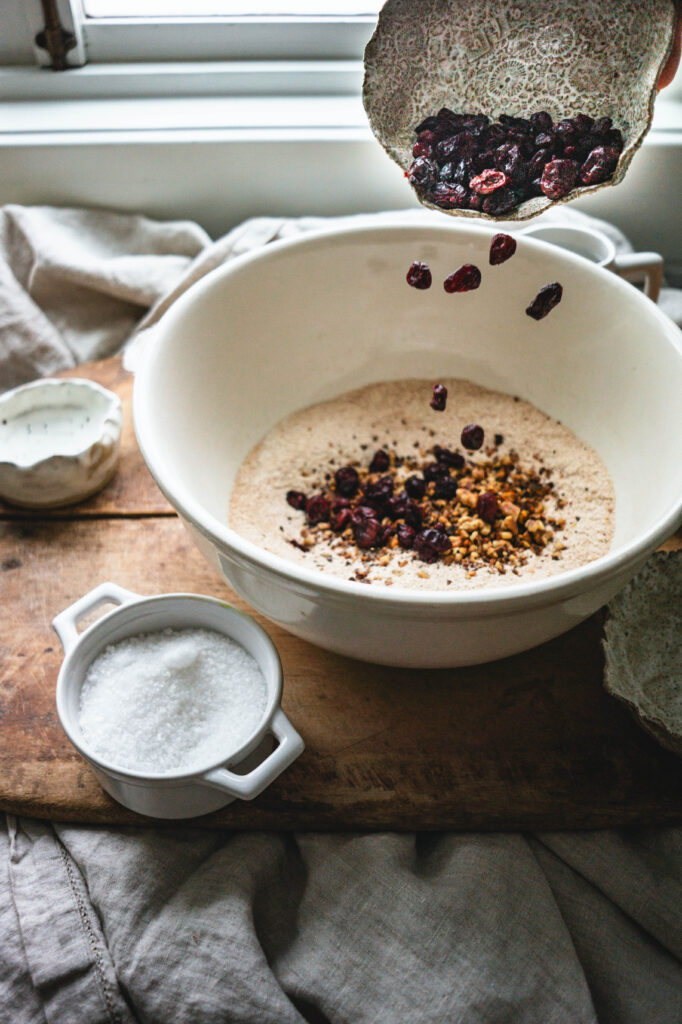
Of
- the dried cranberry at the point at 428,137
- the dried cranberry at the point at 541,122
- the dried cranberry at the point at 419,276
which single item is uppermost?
the dried cranberry at the point at 541,122

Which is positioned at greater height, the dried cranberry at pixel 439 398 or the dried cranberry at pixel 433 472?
the dried cranberry at pixel 439 398

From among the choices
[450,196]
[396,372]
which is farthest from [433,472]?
[450,196]

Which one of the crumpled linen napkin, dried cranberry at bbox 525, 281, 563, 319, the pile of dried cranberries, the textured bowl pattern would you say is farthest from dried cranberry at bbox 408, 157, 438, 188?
the crumpled linen napkin

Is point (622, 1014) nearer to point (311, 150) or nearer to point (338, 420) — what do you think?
point (338, 420)

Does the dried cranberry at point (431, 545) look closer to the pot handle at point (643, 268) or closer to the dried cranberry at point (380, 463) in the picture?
the dried cranberry at point (380, 463)

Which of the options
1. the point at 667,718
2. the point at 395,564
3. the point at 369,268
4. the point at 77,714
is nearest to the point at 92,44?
the point at 369,268

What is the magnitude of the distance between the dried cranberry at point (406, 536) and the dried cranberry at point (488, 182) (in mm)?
417

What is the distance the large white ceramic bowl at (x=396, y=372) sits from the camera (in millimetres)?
879

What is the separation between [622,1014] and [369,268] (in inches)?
39.0

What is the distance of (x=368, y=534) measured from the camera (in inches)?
45.2

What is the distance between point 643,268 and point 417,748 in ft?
2.51

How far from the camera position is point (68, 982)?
887mm

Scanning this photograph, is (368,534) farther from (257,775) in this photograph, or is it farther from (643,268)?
(643,268)

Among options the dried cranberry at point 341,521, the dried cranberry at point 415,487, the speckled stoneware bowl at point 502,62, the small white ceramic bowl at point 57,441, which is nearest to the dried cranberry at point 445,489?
the dried cranberry at point 415,487
